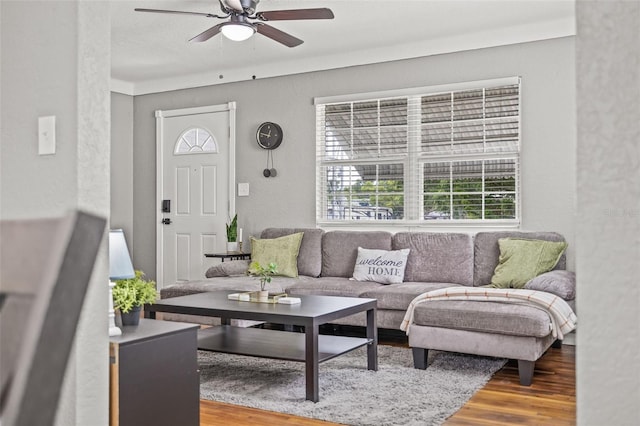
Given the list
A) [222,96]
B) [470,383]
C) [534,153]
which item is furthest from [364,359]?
[222,96]

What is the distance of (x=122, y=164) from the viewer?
7504 mm

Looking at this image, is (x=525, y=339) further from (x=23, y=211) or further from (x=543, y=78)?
(x=23, y=211)

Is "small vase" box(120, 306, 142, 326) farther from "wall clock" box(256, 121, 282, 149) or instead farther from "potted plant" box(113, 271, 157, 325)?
"wall clock" box(256, 121, 282, 149)

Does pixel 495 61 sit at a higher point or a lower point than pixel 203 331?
higher

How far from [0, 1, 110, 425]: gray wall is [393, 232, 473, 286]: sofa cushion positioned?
145 inches

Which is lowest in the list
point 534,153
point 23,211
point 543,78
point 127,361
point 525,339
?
point 525,339

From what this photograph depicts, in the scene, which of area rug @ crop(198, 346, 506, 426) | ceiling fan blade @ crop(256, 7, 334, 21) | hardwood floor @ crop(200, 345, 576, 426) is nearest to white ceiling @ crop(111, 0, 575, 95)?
ceiling fan blade @ crop(256, 7, 334, 21)

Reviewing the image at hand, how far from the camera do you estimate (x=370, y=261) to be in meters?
5.45

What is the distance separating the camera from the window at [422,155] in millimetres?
5391

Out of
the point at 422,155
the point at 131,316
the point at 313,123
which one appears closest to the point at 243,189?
the point at 313,123

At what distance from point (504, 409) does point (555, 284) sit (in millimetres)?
1288

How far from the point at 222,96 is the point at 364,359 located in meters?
3.61

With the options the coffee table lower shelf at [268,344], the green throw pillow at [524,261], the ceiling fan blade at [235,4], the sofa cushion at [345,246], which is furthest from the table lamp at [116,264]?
the sofa cushion at [345,246]

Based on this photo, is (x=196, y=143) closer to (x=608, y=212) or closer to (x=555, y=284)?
(x=555, y=284)
